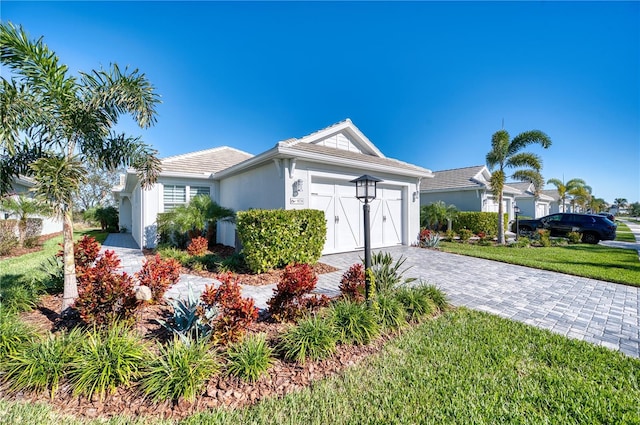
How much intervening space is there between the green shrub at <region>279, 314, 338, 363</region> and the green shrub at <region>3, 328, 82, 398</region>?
7.29 ft

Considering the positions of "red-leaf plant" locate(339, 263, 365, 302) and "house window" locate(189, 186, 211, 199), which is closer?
"red-leaf plant" locate(339, 263, 365, 302)

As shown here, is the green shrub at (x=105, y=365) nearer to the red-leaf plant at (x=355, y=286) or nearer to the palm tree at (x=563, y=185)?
Answer: the red-leaf plant at (x=355, y=286)

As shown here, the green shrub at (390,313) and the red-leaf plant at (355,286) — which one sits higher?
the red-leaf plant at (355,286)

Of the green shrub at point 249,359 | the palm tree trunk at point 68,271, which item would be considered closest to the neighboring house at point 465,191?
the green shrub at point 249,359

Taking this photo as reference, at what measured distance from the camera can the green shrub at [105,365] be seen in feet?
7.78

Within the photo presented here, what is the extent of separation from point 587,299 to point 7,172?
11.1 meters

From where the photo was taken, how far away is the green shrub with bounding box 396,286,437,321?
409 cm

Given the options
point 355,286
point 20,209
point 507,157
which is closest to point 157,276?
point 355,286

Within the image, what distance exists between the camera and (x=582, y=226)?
14656 mm

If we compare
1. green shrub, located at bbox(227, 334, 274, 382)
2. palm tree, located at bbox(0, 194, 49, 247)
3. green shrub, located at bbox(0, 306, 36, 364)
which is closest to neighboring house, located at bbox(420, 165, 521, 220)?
green shrub, located at bbox(227, 334, 274, 382)

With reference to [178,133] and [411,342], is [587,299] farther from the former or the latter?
[178,133]

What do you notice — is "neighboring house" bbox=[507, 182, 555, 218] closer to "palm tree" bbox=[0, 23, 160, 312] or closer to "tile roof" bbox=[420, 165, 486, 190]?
"tile roof" bbox=[420, 165, 486, 190]

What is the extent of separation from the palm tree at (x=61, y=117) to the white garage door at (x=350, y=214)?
5.58 meters

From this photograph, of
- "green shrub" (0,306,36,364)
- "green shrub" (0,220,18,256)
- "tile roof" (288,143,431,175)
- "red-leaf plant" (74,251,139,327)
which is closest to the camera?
"green shrub" (0,306,36,364)
